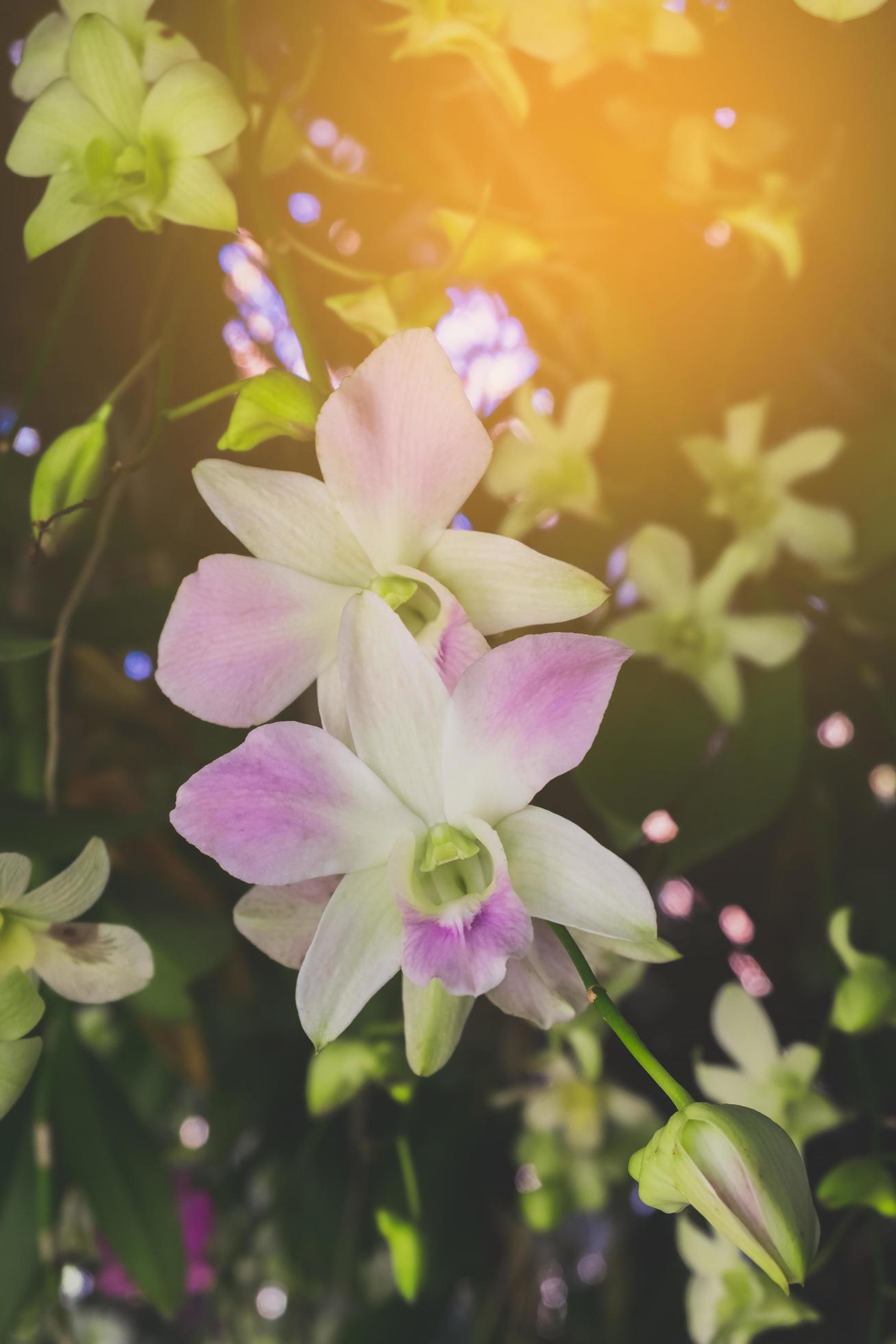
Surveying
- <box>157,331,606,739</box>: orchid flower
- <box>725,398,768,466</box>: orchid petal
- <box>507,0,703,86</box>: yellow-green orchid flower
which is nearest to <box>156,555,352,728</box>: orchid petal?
<box>157,331,606,739</box>: orchid flower

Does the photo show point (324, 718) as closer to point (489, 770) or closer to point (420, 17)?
point (489, 770)

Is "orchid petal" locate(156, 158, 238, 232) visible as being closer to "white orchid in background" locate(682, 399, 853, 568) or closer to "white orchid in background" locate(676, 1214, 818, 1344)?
"white orchid in background" locate(682, 399, 853, 568)

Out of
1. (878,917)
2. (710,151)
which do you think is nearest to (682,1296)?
(878,917)

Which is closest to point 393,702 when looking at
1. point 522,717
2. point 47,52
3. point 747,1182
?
point 522,717

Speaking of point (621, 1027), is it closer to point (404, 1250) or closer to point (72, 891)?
point (72, 891)

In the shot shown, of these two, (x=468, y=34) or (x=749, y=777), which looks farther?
(x=749, y=777)
